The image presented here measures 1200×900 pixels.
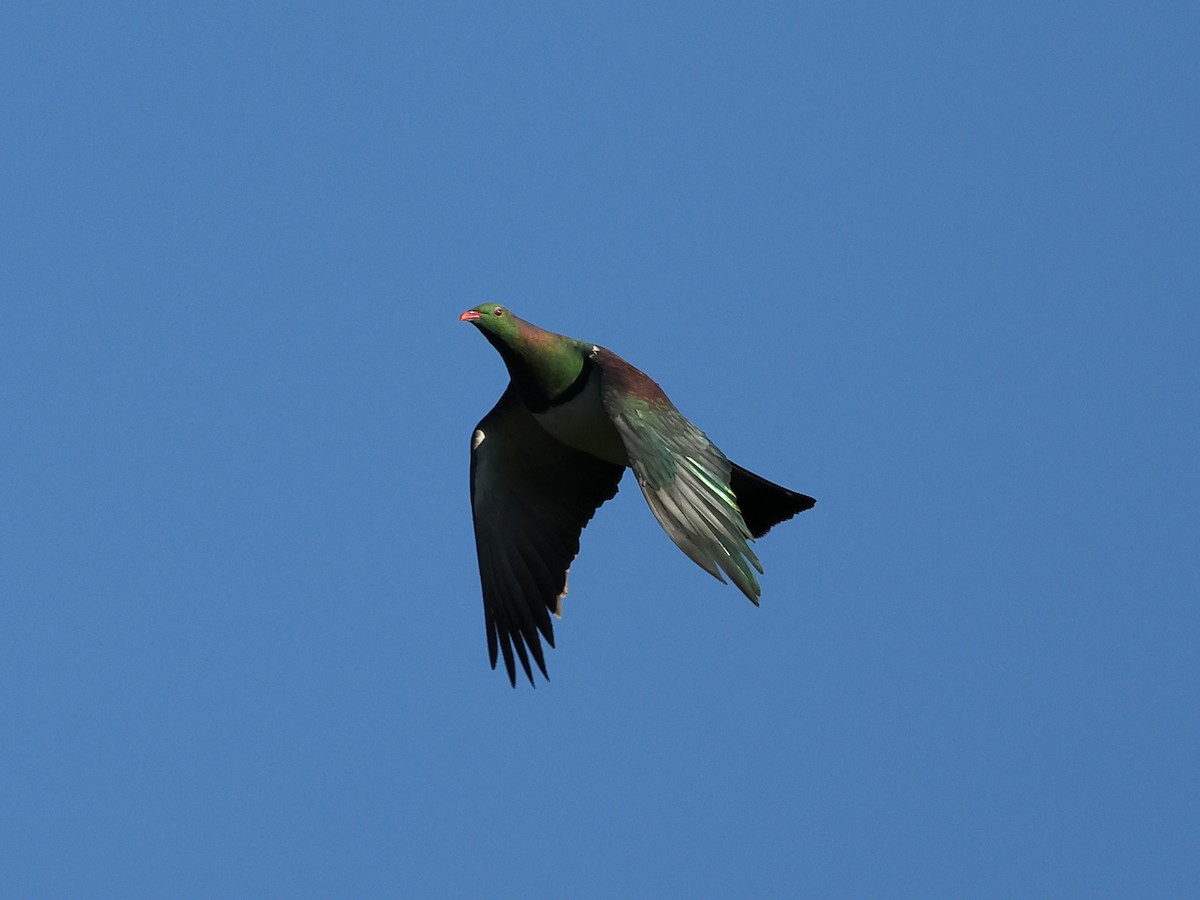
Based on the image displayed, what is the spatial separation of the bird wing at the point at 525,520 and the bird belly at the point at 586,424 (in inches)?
18.1

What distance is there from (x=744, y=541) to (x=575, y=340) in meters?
2.60

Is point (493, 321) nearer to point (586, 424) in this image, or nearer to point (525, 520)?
point (586, 424)

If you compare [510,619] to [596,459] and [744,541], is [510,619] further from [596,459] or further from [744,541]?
[744,541]

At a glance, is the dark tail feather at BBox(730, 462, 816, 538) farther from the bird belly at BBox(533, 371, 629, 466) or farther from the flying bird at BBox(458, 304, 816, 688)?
the bird belly at BBox(533, 371, 629, 466)

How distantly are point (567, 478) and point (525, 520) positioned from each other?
0.41 m

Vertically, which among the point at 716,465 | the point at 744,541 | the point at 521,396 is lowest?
the point at 744,541

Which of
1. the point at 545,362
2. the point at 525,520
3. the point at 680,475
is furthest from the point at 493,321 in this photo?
the point at 680,475

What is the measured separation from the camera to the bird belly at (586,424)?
1177 centimetres

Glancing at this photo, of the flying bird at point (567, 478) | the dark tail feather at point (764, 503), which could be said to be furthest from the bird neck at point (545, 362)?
the dark tail feather at point (764, 503)

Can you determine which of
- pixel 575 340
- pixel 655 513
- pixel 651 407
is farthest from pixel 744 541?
pixel 575 340

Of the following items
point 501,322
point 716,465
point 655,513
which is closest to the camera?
point 655,513

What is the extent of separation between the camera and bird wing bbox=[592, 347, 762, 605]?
9.66 m

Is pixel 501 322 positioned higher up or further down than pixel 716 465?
higher up

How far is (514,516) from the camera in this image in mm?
12945
